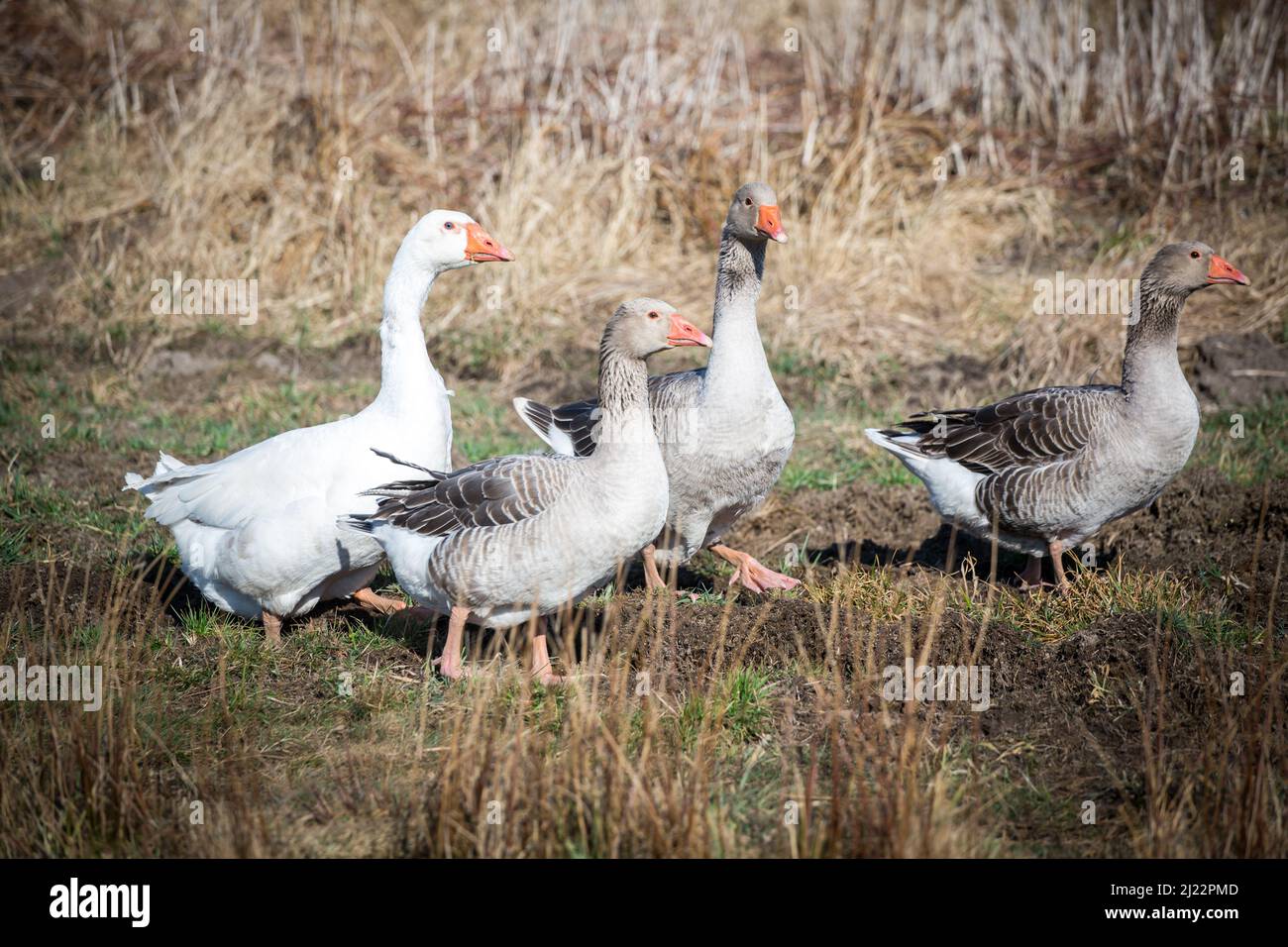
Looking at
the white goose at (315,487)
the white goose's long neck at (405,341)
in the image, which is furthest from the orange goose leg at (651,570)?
the white goose's long neck at (405,341)

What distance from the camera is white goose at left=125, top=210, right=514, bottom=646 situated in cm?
546

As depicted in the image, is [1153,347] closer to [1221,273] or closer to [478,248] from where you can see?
[1221,273]

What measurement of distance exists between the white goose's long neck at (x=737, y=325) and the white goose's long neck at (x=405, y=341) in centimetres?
148

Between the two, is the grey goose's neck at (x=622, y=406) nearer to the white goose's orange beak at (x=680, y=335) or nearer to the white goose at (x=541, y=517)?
the white goose at (x=541, y=517)

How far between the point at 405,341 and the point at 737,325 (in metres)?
1.75

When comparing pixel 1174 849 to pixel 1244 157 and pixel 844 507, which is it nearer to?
pixel 844 507

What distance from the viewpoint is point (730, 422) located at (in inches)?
241

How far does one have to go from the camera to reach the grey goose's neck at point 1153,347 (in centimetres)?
612

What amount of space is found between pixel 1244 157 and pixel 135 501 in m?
11.2

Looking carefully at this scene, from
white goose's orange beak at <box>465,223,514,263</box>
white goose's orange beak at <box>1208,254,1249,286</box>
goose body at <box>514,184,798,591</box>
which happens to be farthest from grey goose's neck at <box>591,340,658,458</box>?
white goose's orange beak at <box>1208,254,1249,286</box>

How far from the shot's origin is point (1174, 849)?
3.77 metres

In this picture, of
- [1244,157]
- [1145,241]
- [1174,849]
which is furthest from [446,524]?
[1244,157]

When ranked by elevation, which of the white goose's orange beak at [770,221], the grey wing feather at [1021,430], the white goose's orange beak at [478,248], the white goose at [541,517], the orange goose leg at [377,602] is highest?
the white goose's orange beak at [770,221]

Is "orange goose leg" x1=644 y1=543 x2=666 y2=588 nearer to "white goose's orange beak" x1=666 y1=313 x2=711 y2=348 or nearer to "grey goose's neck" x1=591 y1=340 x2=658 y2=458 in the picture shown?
"grey goose's neck" x1=591 y1=340 x2=658 y2=458
